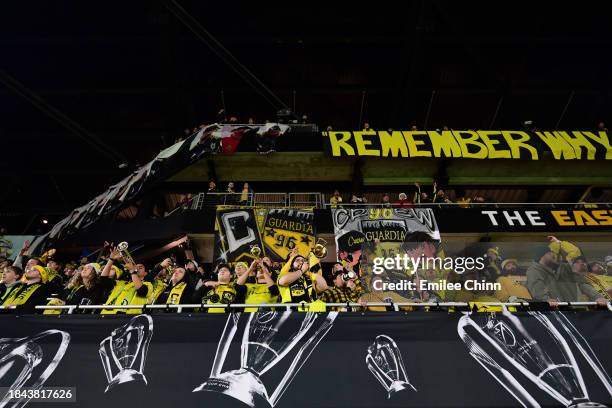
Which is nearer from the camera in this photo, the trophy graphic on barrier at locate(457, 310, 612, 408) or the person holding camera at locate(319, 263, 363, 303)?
the trophy graphic on barrier at locate(457, 310, 612, 408)

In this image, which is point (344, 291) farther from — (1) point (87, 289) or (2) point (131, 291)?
(1) point (87, 289)

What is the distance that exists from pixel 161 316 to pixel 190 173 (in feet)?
39.5

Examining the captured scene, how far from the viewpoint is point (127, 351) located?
4652mm

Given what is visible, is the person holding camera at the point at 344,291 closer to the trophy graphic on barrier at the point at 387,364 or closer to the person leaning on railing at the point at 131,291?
the trophy graphic on barrier at the point at 387,364

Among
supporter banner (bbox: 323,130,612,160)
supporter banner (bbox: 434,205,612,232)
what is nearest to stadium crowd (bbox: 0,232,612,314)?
supporter banner (bbox: 434,205,612,232)

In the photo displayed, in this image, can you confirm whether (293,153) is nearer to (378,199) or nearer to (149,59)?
(378,199)

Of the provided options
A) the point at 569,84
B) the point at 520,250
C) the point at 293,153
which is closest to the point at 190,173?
the point at 293,153

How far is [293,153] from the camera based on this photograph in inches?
589

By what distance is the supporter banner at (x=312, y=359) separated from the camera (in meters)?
4.33

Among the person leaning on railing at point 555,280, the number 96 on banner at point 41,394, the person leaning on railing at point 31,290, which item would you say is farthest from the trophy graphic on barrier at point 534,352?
the person leaning on railing at point 31,290

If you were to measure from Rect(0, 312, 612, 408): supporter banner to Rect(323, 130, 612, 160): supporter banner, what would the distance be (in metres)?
10.1

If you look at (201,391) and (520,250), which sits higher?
(520,250)

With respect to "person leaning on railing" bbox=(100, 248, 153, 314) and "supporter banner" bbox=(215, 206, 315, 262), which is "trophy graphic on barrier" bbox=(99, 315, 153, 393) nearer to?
"person leaning on railing" bbox=(100, 248, 153, 314)

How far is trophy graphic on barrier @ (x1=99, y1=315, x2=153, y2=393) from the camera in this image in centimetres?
448
